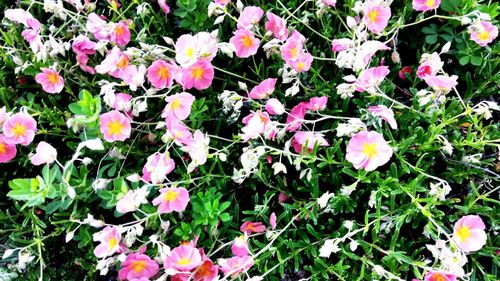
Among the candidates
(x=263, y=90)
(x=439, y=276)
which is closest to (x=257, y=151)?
(x=263, y=90)

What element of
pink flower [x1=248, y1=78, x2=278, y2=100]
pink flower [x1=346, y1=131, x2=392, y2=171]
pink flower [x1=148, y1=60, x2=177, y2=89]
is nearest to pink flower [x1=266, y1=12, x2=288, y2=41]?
pink flower [x1=248, y1=78, x2=278, y2=100]

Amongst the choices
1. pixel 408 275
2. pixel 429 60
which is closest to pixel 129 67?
pixel 429 60

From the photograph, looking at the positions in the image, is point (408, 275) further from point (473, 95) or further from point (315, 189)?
point (473, 95)

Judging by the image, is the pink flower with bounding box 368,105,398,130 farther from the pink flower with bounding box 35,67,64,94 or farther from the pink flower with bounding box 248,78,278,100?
the pink flower with bounding box 35,67,64,94

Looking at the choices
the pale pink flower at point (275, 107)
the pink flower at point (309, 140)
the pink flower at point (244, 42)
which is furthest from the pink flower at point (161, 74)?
the pink flower at point (309, 140)

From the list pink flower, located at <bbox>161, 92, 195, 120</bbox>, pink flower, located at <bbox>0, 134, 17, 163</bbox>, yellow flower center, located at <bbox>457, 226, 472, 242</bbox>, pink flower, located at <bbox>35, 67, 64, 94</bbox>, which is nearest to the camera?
yellow flower center, located at <bbox>457, 226, 472, 242</bbox>

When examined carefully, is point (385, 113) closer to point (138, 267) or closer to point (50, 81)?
point (138, 267)
